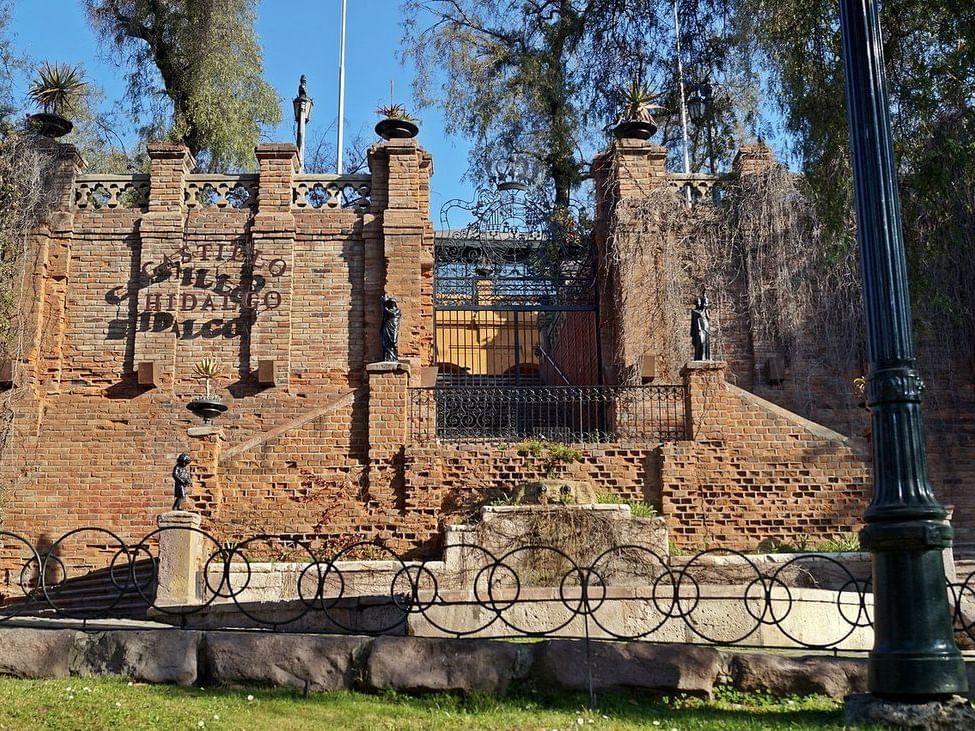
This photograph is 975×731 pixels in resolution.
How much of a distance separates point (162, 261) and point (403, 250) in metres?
4.04

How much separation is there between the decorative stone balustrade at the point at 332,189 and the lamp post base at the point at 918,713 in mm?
14108

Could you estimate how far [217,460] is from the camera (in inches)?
559

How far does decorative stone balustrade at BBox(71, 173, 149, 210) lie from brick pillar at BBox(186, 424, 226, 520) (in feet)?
19.9

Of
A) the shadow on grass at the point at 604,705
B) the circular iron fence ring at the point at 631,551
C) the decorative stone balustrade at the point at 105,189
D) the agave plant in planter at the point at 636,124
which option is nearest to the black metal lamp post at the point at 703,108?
the agave plant in planter at the point at 636,124

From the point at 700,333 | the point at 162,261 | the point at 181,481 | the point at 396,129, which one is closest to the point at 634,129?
the point at 396,129

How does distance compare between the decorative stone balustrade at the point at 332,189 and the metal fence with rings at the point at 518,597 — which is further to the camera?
the decorative stone balustrade at the point at 332,189

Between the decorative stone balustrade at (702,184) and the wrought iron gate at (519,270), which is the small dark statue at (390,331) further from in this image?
the decorative stone balustrade at (702,184)

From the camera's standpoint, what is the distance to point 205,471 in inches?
553

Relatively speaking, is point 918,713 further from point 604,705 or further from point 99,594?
point 99,594

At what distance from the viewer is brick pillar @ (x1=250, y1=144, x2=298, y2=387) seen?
17.4 m

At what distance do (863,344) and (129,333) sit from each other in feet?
39.7

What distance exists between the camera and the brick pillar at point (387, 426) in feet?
47.1

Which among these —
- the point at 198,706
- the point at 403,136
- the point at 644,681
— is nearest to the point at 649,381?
the point at 403,136

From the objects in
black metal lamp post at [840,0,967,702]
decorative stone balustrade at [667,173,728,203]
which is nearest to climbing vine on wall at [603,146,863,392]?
decorative stone balustrade at [667,173,728,203]
